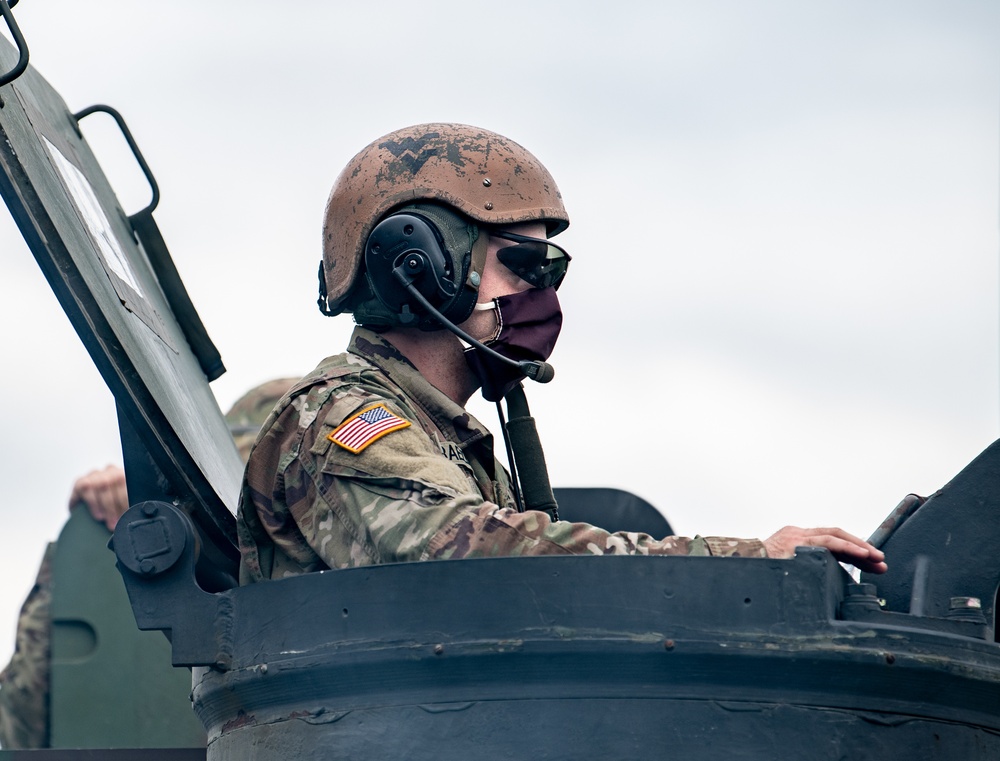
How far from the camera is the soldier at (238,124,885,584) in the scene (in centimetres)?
273

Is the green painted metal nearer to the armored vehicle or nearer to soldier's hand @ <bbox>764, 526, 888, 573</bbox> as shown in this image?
the armored vehicle

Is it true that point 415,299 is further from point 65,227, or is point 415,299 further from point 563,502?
point 563,502

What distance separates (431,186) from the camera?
3434 mm

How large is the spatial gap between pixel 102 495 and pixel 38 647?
2.38 feet

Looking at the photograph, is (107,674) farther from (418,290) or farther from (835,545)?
(835,545)

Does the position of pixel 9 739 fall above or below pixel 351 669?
below

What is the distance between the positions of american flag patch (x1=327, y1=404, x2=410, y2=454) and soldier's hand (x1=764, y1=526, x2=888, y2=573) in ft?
2.33

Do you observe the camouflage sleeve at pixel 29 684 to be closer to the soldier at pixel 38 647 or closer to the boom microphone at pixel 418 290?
the soldier at pixel 38 647

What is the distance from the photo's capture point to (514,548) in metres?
2.70

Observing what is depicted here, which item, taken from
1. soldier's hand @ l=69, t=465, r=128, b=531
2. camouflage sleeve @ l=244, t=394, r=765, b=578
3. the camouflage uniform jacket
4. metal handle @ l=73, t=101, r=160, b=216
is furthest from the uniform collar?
soldier's hand @ l=69, t=465, r=128, b=531

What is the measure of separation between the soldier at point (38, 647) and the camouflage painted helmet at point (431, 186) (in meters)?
3.41

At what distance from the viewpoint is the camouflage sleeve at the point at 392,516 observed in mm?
2711

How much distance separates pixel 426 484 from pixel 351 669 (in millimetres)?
405

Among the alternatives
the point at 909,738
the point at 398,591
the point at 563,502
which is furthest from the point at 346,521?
the point at 563,502
